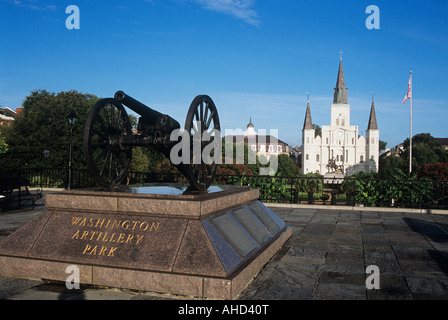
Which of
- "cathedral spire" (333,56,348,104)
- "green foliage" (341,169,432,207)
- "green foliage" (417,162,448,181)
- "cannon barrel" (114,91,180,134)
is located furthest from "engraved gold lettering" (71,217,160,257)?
"cathedral spire" (333,56,348,104)

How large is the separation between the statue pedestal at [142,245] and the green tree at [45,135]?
87.8ft

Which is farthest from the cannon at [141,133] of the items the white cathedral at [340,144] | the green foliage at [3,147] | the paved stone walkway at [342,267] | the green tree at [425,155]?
the white cathedral at [340,144]

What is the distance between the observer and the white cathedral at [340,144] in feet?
313

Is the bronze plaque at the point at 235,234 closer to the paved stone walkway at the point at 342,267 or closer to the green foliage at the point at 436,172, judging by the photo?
the paved stone walkway at the point at 342,267

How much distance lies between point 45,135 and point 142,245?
94.9ft

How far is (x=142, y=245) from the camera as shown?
15.0ft

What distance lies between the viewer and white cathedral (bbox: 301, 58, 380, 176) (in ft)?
313

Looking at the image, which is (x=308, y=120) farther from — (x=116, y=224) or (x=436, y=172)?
(x=116, y=224)

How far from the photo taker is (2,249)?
5020 millimetres

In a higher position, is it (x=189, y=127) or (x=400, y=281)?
(x=189, y=127)

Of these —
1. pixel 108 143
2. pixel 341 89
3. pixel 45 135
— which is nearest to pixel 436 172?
pixel 108 143

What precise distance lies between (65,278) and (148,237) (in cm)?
110
